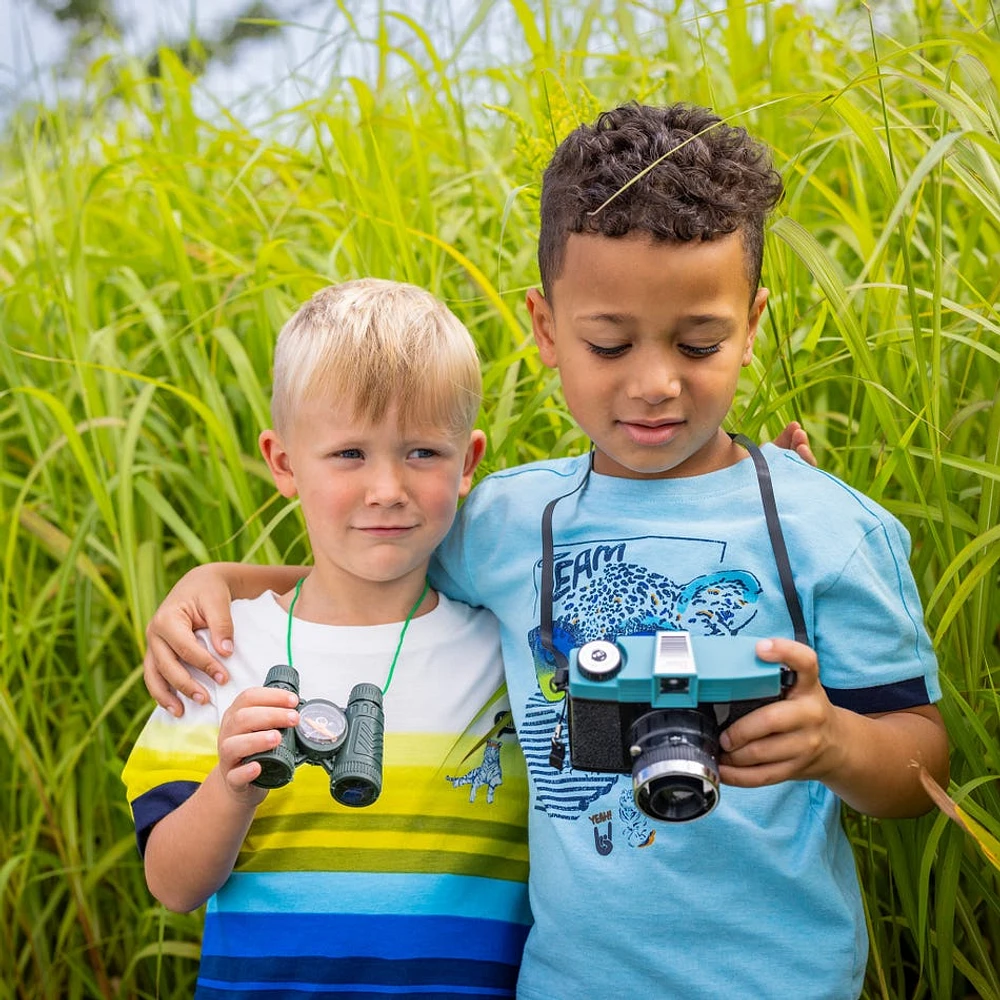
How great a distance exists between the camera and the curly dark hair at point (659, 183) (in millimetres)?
1474

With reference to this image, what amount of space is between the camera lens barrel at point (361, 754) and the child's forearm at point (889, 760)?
533 millimetres

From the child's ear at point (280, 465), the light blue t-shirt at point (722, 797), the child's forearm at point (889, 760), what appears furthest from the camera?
the child's ear at point (280, 465)

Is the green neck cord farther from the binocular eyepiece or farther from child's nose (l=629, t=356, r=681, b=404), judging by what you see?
child's nose (l=629, t=356, r=681, b=404)

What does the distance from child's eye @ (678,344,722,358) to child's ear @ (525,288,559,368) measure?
0.24 metres

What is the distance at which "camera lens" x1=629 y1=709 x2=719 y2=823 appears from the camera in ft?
3.82

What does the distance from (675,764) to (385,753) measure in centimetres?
65

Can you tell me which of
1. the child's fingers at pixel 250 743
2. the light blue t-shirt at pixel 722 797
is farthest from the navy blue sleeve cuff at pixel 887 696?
the child's fingers at pixel 250 743

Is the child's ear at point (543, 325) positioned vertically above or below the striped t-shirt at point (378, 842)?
above

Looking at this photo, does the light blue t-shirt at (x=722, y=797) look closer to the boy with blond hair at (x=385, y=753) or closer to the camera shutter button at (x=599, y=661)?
the boy with blond hair at (x=385, y=753)

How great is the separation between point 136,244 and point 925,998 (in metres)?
2.29

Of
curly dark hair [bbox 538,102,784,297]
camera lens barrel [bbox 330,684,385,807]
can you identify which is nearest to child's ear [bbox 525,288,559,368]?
curly dark hair [bbox 538,102,784,297]

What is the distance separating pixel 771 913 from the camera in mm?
1502

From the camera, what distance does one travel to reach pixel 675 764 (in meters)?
1.16

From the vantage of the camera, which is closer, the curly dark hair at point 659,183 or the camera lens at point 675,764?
the camera lens at point 675,764
